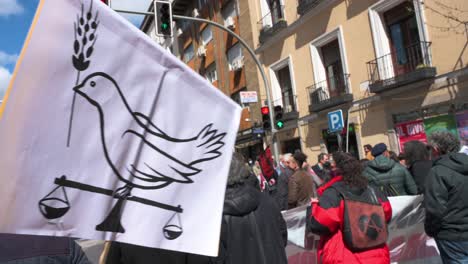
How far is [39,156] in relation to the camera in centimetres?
155

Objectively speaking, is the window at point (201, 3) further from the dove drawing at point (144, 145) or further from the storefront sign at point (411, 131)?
the dove drawing at point (144, 145)

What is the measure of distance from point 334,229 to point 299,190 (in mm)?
2680

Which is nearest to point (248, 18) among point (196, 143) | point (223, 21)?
point (223, 21)

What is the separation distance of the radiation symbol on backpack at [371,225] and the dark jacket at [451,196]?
612mm

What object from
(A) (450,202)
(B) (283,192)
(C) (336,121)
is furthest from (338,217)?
(C) (336,121)

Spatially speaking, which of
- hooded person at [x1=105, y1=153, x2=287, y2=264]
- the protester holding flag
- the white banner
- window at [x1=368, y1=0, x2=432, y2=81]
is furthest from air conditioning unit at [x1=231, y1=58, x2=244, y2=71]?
hooded person at [x1=105, y1=153, x2=287, y2=264]

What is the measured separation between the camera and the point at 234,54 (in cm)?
2417

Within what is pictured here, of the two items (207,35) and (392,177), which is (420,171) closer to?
(392,177)

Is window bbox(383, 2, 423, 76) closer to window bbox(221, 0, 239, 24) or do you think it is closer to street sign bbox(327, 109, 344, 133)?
street sign bbox(327, 109, 344, 133)

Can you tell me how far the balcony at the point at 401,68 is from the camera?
40.8 ft

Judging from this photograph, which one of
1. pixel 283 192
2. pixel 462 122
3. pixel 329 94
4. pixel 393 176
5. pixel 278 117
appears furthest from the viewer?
pixel 329 94

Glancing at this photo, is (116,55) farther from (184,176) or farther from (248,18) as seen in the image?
(248,18)

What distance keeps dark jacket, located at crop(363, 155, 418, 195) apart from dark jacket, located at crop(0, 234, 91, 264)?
379cm

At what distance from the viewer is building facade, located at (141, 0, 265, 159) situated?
877 inches
